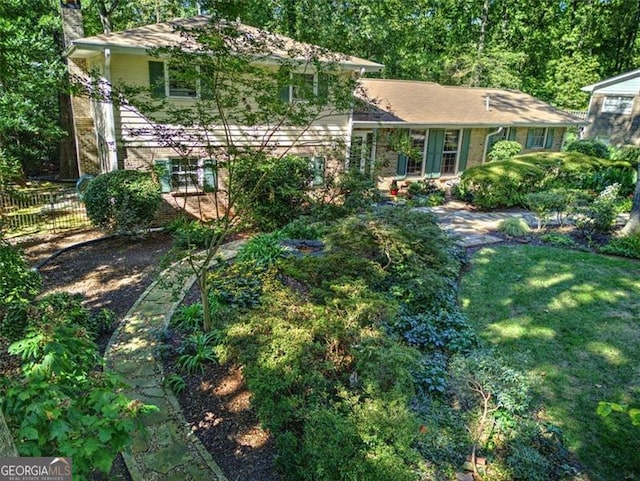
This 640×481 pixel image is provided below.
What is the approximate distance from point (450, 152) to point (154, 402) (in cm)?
1750

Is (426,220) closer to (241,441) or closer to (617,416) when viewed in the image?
(617,416)

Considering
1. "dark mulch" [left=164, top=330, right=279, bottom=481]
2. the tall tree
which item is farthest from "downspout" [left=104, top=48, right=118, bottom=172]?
"dark mulch" [left=164, top=330, right=279, bottom=481]

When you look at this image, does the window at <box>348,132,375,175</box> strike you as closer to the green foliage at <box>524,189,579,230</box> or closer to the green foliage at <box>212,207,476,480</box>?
the green foliage at <box>212,207,476,480</box>

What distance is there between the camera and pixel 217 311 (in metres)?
6.63

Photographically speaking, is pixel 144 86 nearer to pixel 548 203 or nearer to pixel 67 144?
pixel 67 144

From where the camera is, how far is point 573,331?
22.5 ft

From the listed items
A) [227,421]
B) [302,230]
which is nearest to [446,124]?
[302,230]

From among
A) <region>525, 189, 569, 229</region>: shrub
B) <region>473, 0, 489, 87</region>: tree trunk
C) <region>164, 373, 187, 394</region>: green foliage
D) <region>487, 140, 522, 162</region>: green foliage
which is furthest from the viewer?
<region>473, 0, 489, 87</region>: tree trunk

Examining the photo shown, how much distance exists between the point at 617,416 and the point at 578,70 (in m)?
33.1

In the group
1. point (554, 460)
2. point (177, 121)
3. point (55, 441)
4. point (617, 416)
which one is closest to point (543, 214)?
point (617, 416)

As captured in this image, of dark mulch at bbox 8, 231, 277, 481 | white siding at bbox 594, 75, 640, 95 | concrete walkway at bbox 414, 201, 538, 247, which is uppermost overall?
white siding at bbox 594, 75, 640, 95

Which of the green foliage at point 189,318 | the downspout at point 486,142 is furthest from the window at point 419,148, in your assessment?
the green foliage at point 189,318

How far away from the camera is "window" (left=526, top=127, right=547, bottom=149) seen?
71.3 feet

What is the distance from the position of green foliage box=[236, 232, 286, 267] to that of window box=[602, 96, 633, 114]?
89.8 feet
